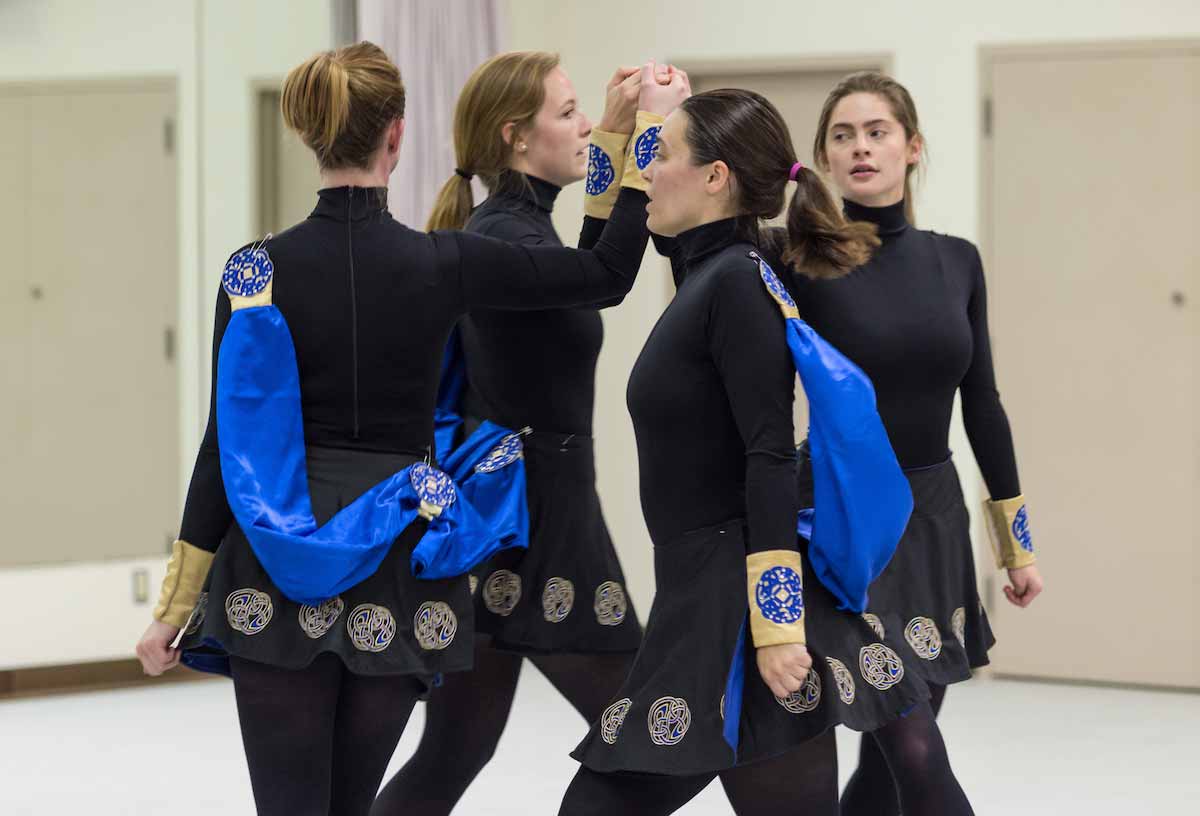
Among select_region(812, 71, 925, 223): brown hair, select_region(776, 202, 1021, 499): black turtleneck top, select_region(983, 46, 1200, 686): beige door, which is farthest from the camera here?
select_region(983, 46, 1200, 686): beige door

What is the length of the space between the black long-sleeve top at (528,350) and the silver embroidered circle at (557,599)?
234 millimetres

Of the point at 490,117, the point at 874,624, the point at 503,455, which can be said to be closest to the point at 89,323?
the point at 490,117

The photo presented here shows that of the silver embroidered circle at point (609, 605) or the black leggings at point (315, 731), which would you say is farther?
the silver embroidered circle at point (609, 605)

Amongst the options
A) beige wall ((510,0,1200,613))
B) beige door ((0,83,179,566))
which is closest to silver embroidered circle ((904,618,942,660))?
beige wall ((510,0,1200,613))

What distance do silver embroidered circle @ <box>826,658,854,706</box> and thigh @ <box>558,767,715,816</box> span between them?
185mm

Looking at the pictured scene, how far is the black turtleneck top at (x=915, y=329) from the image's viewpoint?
2363mm

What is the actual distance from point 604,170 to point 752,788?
2.96 ft

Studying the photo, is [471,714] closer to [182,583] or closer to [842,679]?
[182,583]

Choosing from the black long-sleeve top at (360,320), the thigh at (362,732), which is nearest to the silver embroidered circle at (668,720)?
the thigh at (362,732)

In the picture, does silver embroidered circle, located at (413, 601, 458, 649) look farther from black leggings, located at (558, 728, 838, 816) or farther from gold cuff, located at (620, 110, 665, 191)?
gold cuff, located at (620, 110, 665, 191)

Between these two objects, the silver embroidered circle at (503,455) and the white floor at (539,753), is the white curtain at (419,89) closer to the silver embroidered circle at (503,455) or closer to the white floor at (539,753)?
the white floor at (539,753)

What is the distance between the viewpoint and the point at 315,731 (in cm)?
188

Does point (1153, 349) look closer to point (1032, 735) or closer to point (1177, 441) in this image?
point (1177, 441)

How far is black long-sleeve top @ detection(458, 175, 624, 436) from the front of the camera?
2.40 m
